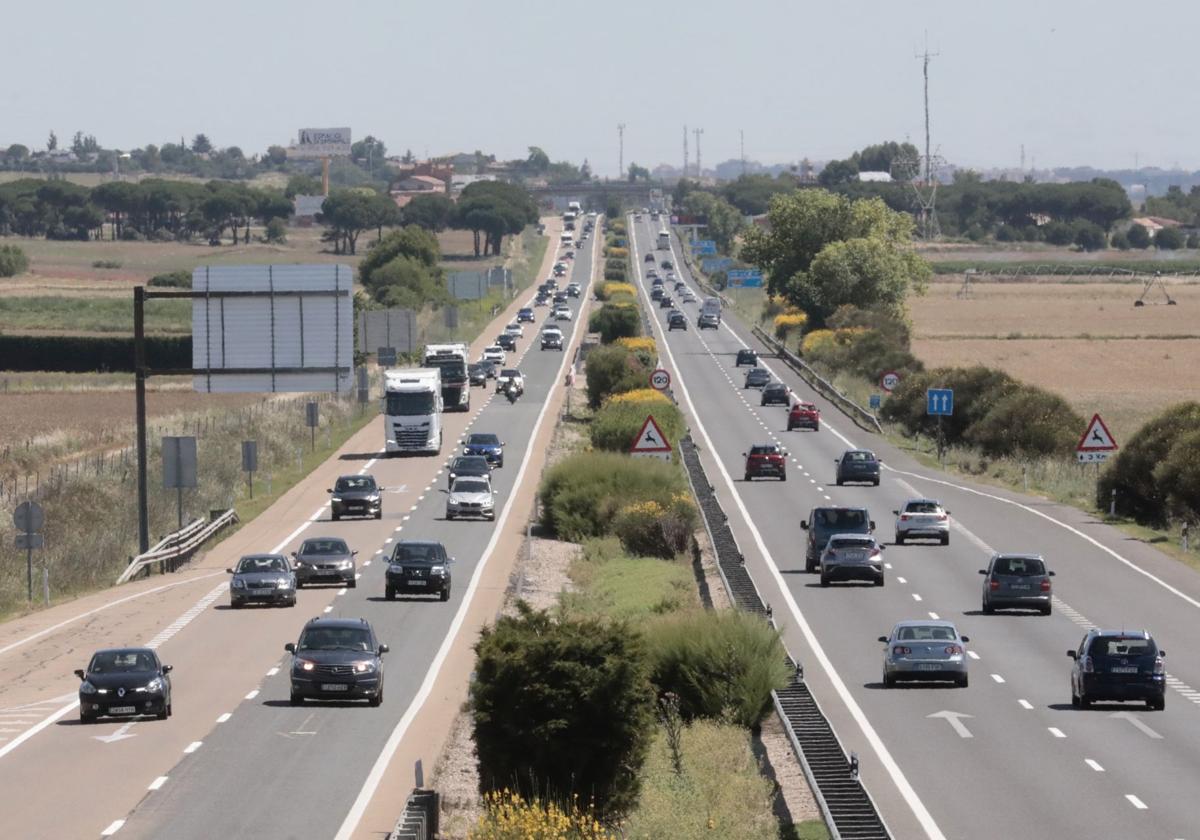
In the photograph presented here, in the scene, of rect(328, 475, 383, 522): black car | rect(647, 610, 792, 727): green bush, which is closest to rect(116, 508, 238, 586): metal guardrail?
rect(328, 475, 383, 522): black car

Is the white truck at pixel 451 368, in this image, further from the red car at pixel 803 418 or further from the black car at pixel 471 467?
the black car at pixel 471 467

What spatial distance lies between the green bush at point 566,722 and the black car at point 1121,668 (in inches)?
426

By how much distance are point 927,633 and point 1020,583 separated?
349 inches

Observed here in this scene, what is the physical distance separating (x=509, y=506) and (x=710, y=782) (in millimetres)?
38351

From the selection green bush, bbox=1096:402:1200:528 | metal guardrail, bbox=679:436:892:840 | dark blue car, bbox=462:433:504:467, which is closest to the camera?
metal guardrail, bbox=679:436:892:840

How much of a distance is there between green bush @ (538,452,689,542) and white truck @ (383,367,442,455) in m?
17.9

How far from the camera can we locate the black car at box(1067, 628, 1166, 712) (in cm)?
2981

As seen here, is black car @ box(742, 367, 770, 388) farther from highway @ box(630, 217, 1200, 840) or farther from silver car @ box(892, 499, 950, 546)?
silver car @ box(892, 499, 950, 546)

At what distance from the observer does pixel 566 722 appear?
21234 mm

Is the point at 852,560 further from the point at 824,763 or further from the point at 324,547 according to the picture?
the point at 824,763

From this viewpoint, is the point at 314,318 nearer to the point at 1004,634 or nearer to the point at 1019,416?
the point at 1004,634

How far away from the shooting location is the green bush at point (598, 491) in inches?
2069

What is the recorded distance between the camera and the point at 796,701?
26.9 metres

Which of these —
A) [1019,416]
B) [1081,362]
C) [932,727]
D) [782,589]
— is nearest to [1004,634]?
[782,589]
